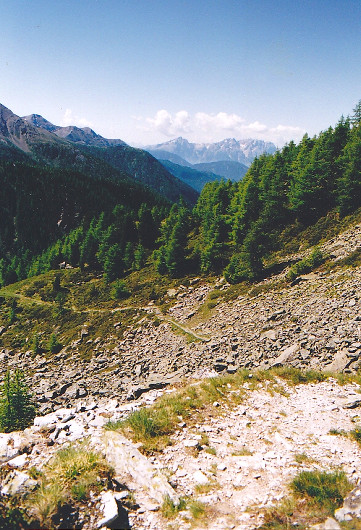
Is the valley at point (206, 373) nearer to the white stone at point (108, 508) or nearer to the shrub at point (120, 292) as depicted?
the white stone at point (108, 508)

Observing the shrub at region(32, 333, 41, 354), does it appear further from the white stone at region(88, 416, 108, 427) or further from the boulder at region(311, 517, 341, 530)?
the boulder at region(311, 517, 341, 530)

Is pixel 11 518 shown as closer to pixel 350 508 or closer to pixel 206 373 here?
pixel 350 508

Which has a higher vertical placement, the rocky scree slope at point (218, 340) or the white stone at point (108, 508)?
the white stone at point (108, 508)

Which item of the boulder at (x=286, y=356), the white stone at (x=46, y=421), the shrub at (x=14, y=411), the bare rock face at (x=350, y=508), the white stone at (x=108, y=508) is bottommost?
the shrub at (x=14, y=411)

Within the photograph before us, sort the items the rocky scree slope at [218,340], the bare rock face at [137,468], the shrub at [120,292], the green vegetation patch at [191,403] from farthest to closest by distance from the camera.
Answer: the shrub at [120,292]
the rocky scree slope at [218,340]
the green vegetation patch at [191,403]
the bare rock face at [137,468]

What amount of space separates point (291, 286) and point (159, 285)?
25952mm

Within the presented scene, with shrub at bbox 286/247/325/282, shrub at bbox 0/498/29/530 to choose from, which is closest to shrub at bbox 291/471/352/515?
shrub at bbox 0/498/29/530

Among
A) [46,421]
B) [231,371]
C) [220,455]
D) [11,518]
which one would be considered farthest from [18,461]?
[231,371]

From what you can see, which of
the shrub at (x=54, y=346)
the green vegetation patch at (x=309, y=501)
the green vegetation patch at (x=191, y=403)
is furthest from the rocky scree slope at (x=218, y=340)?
the green vegetation patch at (x=309, y=501)

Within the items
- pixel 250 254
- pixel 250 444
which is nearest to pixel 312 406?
pixel 250 444

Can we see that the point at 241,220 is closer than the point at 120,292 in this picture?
Yes

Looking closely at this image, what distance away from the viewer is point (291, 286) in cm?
3288

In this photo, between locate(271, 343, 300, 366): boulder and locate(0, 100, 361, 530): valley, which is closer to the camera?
locate(0, 100, 361, 530): valley

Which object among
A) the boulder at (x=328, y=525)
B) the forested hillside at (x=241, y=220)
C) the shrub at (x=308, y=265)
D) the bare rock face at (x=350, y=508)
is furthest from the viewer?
the forested hillside at (x=241, y=220)
